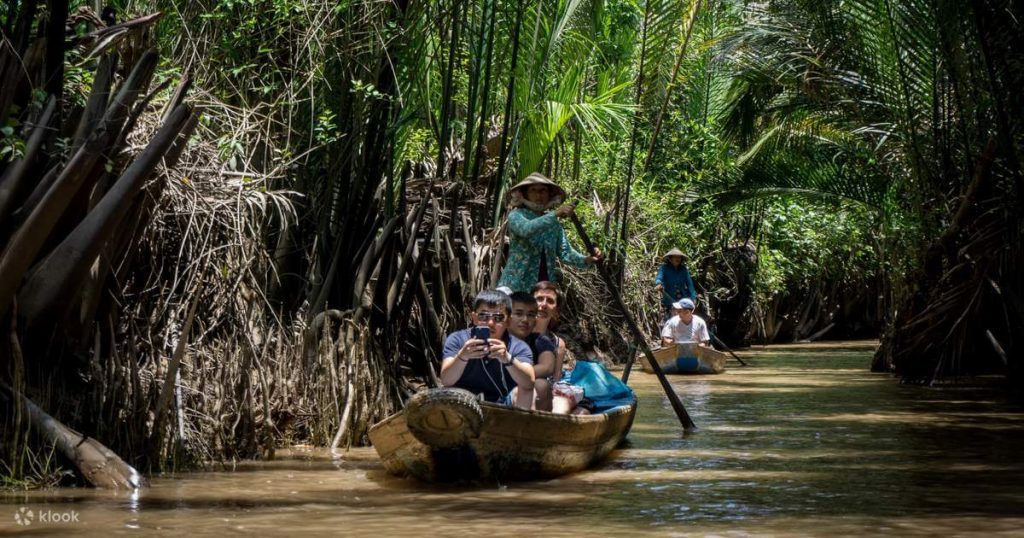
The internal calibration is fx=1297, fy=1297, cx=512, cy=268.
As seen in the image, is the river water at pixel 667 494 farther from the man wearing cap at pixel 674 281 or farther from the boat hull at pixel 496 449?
the man wearing cap at pixel 674 281

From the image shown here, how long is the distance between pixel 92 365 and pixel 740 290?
60.3 feet

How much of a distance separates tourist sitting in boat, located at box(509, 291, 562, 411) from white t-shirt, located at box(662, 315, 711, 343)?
9628 mm

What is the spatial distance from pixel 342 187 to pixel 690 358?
859 centimetres

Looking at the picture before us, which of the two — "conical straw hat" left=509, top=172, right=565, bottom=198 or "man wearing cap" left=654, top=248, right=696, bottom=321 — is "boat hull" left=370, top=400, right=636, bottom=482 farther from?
"man wearing cap" left=654, top=248, right=696, bottom=321

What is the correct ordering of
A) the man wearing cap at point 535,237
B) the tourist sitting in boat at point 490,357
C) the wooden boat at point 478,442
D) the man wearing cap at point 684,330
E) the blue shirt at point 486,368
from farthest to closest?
the man wearing cap at point 684,330 → the man wearing cap at point 535,237 → the blue shirt at point 486,368 → the tourist sitting in boat at point 490,357 → the wooden boat at point 478,442

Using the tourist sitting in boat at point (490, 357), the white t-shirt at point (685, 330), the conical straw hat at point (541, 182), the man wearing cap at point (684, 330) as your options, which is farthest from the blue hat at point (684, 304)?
the tourist sitting in boat at point (490, 357)

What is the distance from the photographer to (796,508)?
21.4 feet

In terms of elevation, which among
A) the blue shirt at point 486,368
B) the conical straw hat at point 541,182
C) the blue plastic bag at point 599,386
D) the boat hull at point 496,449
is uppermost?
the conical straw hat at point 541,182

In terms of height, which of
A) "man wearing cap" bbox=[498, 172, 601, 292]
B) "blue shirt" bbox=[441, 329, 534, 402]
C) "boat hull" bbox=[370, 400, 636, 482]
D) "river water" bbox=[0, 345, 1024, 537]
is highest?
"man wearing cap" bbox=[498, 172, 601, 292]

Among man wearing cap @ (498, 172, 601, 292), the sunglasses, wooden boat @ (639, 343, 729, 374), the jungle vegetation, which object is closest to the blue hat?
wooden boat @ (639, 343, 729, 374)

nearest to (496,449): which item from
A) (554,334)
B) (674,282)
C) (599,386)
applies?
(554,334)

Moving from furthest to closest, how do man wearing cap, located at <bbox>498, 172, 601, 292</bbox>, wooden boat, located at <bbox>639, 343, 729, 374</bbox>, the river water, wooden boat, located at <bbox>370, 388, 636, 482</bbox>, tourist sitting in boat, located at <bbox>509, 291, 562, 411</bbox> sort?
1. wooden boat, located at <bbox>639, 343, 729, 374</bbox>
2. man wearing cap, located at <bbox>498, 172, 601, 292</bbox>
3. tourist sitting in boat, located at <bbox>509, 291, 562, 411</bbox>
4. wooden boat, located at <bbox>370, 388, 636, 482</bbox>
5. the river water

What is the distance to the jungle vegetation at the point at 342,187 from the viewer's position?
6895 mm

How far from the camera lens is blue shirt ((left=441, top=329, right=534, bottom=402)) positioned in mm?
7488
